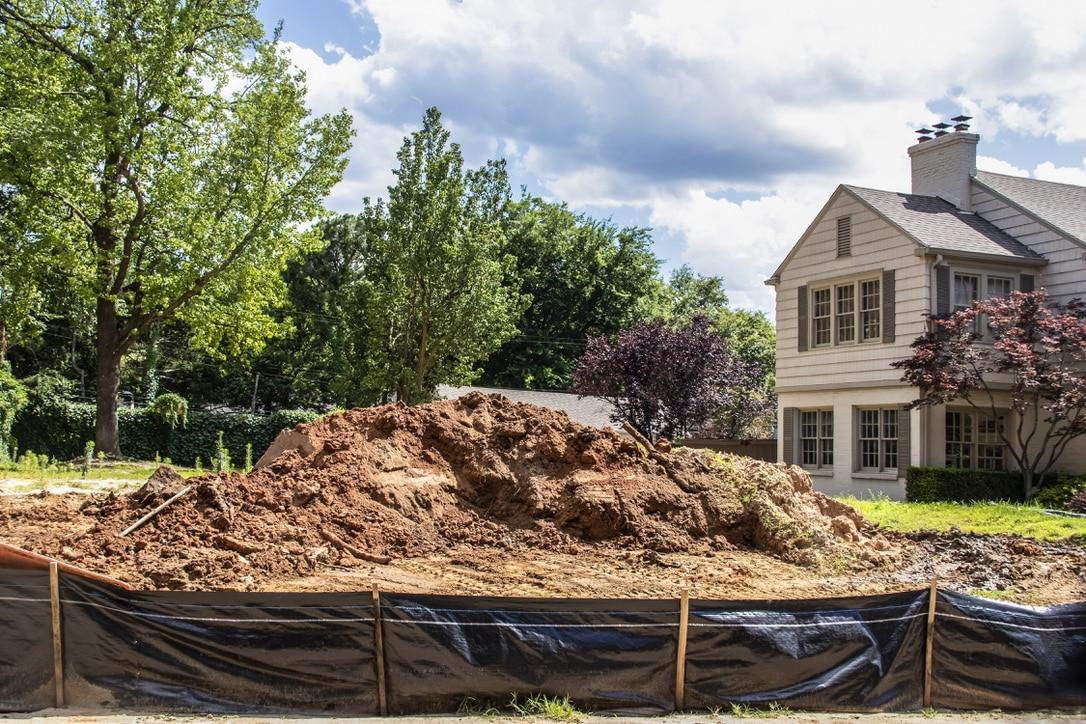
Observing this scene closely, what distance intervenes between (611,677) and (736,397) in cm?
2700

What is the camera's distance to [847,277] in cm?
2430

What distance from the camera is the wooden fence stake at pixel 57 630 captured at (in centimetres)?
702

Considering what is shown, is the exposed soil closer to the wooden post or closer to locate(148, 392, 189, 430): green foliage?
the wooden post

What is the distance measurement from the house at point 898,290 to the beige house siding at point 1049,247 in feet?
0.10

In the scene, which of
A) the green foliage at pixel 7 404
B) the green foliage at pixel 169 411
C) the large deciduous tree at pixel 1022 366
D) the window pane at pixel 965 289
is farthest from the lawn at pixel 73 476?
the window pane at pixel 965 289

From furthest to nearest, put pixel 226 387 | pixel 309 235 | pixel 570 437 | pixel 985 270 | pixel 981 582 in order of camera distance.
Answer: pixel 226 387, pixel 309 235, pixel 985 270, pixel 570 437, pixel 981 582

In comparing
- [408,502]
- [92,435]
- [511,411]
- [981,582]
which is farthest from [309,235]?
[981,582]

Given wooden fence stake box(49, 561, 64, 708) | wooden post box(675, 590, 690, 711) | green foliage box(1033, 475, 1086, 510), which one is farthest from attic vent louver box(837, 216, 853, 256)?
wooden fence stake box(49, 561, 64, 708)

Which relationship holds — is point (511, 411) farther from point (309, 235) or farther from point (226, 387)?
point (226, 387)

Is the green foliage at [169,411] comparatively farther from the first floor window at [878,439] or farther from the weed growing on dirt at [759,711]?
the weed growing on dirt at [759,711]

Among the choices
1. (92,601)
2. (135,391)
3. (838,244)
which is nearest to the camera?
(92,601)

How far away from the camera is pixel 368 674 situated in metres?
7.09

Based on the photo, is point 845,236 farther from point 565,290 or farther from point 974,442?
point 565,290

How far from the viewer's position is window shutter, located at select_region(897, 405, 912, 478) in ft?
72.6
